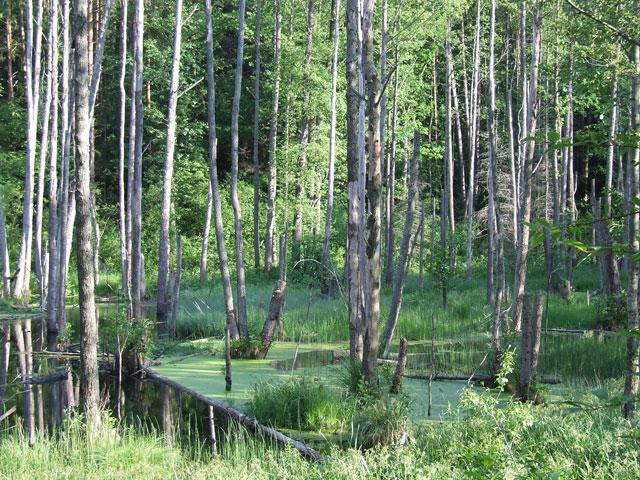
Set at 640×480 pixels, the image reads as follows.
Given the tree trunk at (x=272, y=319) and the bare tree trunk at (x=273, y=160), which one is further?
the bare tree trunk at (x=273, y=160)

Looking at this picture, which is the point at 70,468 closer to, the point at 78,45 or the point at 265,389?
the point at 265,389

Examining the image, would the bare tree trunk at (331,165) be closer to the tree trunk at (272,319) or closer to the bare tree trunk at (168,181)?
the bare tree trunk at (168,181)

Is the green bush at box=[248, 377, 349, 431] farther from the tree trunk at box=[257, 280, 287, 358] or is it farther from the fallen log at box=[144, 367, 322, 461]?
the tree trunk at box=[257, 280, 287, 358]

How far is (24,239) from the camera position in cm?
2017

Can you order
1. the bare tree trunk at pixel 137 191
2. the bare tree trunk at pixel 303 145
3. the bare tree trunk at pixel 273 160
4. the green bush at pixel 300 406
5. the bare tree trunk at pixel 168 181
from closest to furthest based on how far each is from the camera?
the green bush at pixel 300 406 < the bare tree trunk at pixel 137 191 < the bare tree trunk at pixel 168 181 < the bare tree trunk at pixel 303 145 < the bare tree trunk at pixel 273 160

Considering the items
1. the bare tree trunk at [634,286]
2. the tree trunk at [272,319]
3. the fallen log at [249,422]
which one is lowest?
the fallen log at [249,422]

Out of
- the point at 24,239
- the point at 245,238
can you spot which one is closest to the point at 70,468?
the point at 24,239

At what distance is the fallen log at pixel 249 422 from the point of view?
7121 millimetres

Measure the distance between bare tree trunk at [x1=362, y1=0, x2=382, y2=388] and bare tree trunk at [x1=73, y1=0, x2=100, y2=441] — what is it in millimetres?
2914

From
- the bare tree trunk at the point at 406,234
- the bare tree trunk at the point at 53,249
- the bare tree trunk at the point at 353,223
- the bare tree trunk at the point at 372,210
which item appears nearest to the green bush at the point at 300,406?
the bare tree trunk at the point at 372,210

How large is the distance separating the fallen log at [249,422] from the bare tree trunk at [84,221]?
5.87 feet

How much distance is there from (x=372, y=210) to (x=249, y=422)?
286cm

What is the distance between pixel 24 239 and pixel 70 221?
19.7 feet

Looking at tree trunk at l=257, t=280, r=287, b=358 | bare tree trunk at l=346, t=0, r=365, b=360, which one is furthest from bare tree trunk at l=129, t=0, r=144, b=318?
bare tree trunk at l=346, t=0, r=365, b=360
